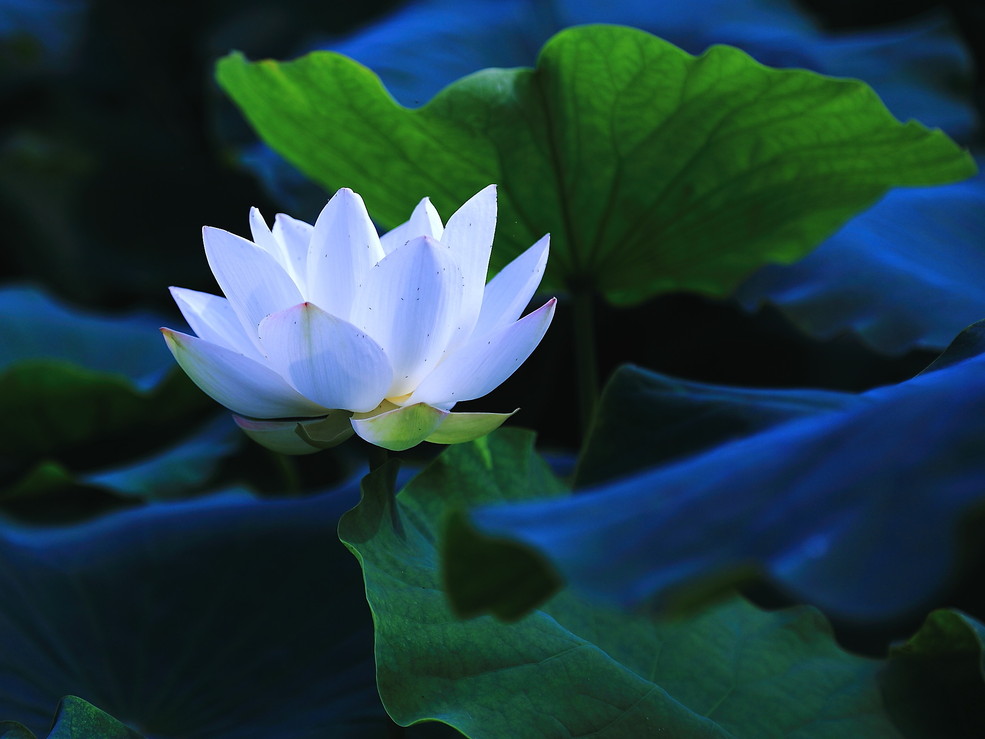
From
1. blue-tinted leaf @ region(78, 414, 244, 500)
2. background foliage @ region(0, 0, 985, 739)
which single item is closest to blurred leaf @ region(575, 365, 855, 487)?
background foliage @ region(0, 0, 985, 739)

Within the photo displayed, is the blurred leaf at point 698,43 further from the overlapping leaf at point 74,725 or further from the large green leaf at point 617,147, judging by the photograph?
the overlapping leaf at point 74,725

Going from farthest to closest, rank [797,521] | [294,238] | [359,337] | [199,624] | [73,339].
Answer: [73,339]
[199,624]
[294,238]
[359,337]
[797,521]

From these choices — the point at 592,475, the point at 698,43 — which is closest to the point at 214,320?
the point at 592,475

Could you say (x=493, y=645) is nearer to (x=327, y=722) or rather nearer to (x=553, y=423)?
(x=327, y=722)

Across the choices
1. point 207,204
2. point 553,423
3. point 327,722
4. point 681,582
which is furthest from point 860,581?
point 207,204

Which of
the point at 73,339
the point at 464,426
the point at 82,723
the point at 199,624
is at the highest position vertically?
the point at 464,426

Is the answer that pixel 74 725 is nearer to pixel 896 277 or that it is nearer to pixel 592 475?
pixel 592 475
